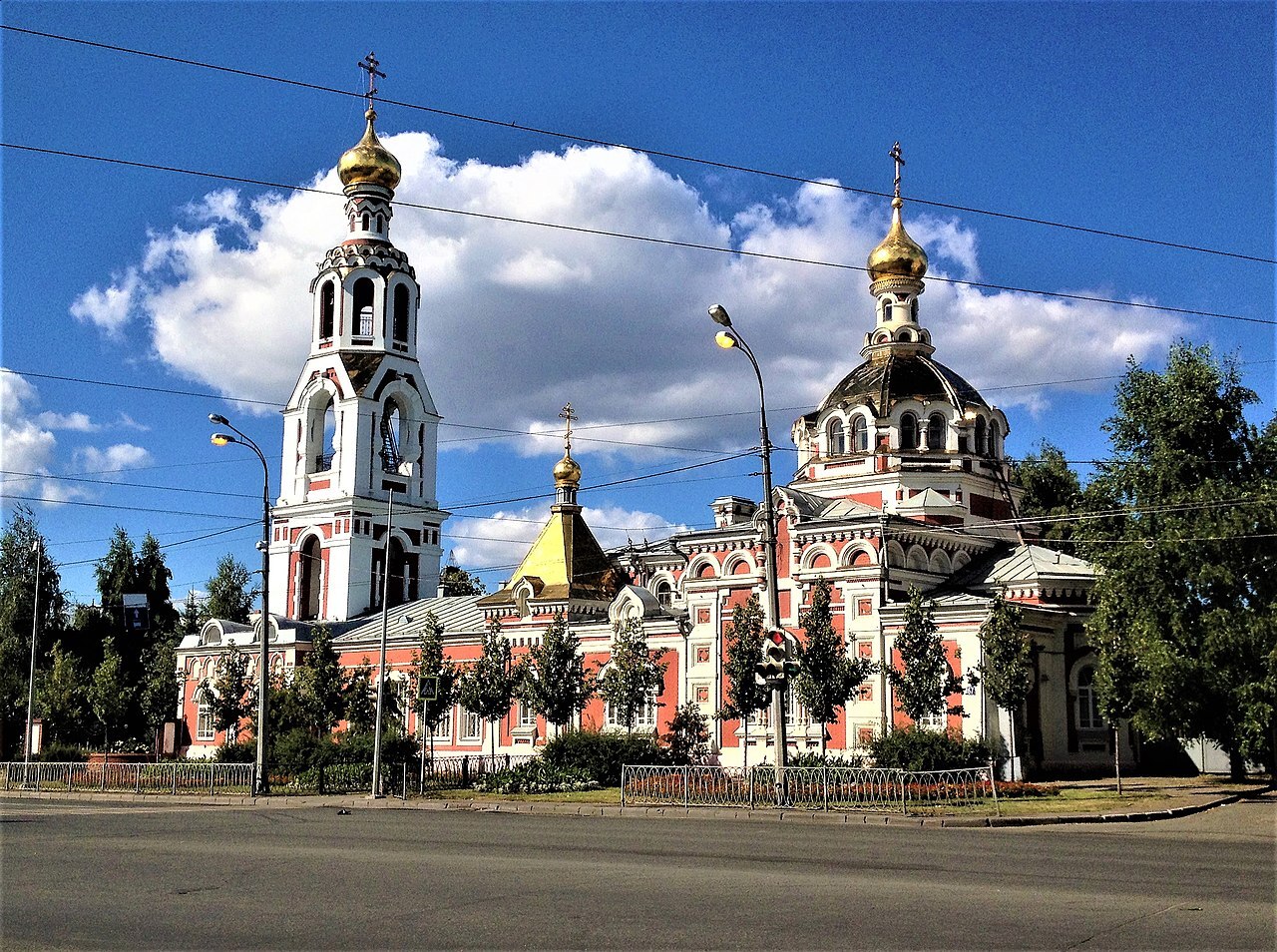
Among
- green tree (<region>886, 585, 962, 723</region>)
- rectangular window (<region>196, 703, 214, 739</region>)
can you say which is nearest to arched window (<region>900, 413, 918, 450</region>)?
green tree (<region>886, 585, 962, 723</region>)

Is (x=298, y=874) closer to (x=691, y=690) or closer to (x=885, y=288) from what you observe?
A: (x=691, y=690)

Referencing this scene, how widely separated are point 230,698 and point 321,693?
273 inches

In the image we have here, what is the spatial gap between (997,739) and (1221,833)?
1673cm

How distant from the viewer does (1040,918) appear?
37.1 feet

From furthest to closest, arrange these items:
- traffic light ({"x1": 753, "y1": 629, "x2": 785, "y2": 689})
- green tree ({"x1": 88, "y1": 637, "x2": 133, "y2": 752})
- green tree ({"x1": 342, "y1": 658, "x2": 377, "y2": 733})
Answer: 1. green tree ({"x1": 88, "y1": 637, "x2": 133, "y2": 752})
2. green tree ({"x1": 342, "y1": 658, "x2": 377, "y2": 733})
3. traffic light ({"x1": 753, "y1": 629, "x2": 785, "y2": 689})

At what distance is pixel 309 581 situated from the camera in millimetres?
66375

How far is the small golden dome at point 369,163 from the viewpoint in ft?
218

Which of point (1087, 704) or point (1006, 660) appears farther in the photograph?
point (1087, 704)

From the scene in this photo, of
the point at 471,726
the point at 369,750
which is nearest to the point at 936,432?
the point at 471,726

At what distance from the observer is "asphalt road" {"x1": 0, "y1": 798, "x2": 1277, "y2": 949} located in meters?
10.6

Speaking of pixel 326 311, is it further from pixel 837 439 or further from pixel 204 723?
pixel 837 439

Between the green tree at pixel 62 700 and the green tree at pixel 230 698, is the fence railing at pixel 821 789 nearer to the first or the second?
the green tree at pixel 230 698

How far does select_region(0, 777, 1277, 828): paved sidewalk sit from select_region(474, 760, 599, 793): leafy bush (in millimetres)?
2408

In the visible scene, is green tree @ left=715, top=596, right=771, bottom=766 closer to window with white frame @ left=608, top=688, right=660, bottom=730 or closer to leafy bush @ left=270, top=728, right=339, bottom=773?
window with white frame @ left=608, top=688, right=660, bottom=730
